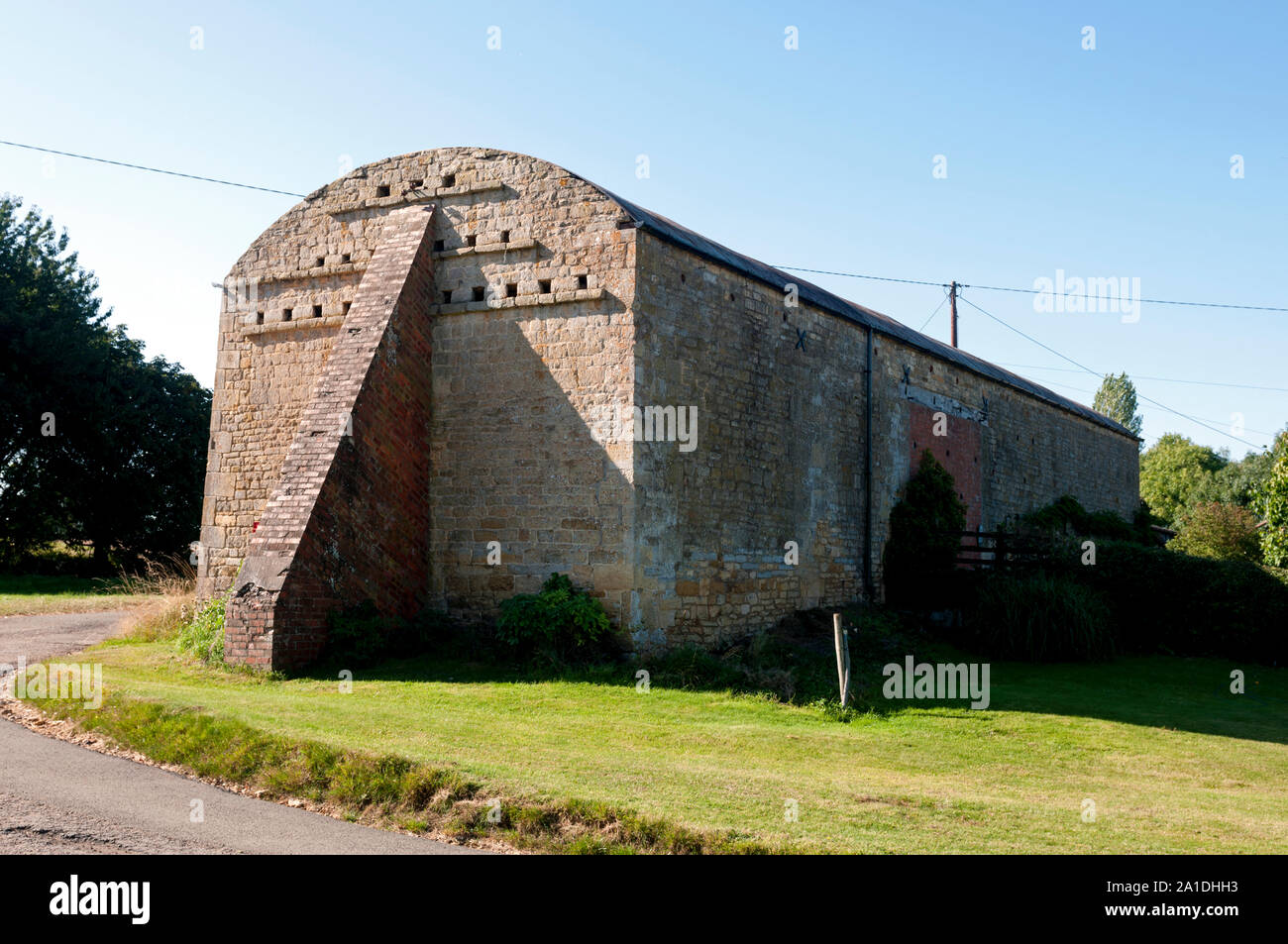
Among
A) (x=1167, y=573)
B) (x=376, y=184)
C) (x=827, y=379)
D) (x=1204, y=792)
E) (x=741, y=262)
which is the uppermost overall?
(x=376, y=184)

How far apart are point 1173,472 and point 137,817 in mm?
59830

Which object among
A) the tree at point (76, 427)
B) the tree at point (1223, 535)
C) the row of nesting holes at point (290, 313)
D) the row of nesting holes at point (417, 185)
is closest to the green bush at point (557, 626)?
the row of nesting holes at point (290, 313)

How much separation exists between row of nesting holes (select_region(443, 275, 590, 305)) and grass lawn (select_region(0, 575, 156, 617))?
8229 millimetres

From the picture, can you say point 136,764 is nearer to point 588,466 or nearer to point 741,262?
point 588,466

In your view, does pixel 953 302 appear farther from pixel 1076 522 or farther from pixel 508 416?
pixel 508 416

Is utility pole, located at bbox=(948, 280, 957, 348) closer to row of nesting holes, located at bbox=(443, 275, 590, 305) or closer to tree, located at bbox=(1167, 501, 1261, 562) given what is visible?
tree, located at bbox=(1167, 501, 1261, 562)

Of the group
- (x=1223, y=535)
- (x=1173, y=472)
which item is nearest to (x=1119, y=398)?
(x=1173, y=472)

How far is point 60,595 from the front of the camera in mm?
23453

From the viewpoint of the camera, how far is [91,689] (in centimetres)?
1045

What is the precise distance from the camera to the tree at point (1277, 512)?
19.0 meters

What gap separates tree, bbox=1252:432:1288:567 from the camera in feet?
62.3

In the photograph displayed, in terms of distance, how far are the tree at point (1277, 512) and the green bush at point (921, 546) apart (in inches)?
238
